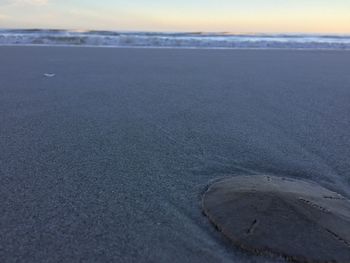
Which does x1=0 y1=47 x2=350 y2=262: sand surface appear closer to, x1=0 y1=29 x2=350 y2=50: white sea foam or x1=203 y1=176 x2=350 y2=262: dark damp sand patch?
x1=203 y1=176 x2=350 y2=262: dark damp sand patch

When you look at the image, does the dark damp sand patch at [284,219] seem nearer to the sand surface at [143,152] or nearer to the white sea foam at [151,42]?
the sand surface at [143,152]

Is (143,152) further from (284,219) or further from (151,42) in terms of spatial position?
(151,42)

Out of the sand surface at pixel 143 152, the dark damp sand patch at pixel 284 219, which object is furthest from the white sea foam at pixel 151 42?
the dark damp sand patch at pixel 284 219

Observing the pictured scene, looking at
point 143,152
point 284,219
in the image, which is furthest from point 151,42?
point 284,219

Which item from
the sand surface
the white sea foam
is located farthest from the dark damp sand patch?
the white sea foam

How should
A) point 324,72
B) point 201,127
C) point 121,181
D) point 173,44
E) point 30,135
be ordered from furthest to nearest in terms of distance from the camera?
point 173,44, point 324,72, point 201,127, point 30,135, point 121,181

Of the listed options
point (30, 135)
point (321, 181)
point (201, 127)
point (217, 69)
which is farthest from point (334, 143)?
point (217, 69)

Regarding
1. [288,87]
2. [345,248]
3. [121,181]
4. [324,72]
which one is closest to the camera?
[345,248]

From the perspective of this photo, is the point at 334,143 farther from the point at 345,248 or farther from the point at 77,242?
the point at 77,242
